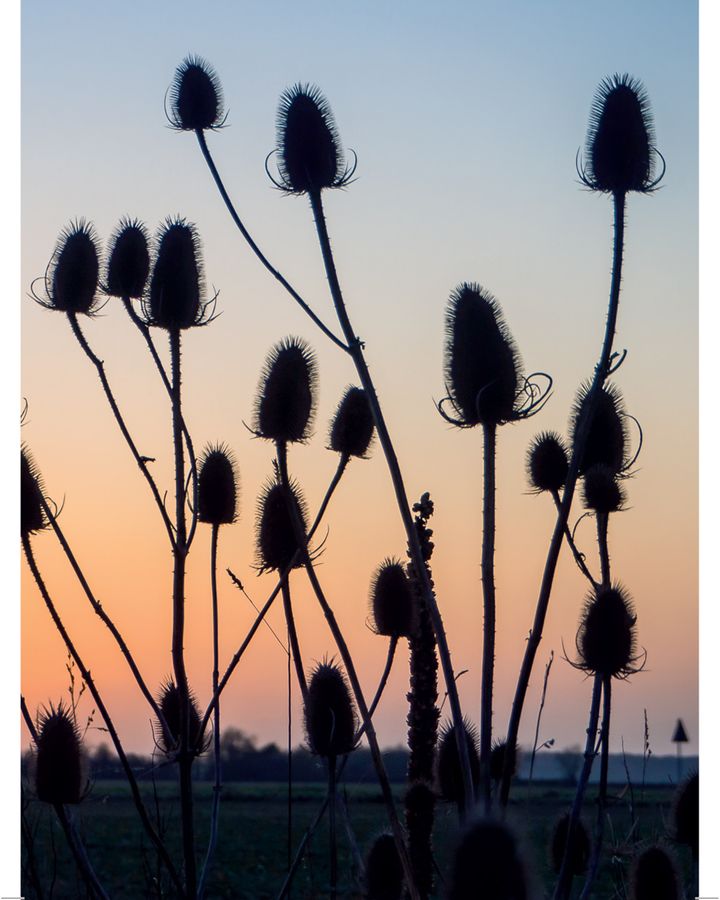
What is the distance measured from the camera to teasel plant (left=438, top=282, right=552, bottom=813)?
11.8 feet

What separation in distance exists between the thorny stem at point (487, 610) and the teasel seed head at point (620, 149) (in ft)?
3.88

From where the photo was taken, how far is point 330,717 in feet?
16.1

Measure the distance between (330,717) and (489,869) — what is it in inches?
89.2

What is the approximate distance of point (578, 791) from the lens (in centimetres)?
417

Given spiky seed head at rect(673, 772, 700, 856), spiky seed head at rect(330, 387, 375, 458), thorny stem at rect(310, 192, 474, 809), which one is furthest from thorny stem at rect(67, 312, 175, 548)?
spiky seed head at rect(673, 772, 700, 856)

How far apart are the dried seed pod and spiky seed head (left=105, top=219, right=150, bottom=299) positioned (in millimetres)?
1633

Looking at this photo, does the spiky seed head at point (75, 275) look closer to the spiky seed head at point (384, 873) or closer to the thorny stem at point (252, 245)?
the thorny stem at point (252, 245)

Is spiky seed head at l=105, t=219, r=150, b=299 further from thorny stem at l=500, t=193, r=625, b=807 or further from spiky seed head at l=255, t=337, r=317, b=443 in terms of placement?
thorny stem at l=500, t=193, r=625, b=807

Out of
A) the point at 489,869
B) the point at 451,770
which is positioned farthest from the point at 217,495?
the point at 489,869

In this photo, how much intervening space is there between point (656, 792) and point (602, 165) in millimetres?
3283

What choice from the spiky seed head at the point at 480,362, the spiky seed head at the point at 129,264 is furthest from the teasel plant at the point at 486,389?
the spiky seed head at the point at 129,264

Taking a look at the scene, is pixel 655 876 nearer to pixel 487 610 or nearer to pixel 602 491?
pixel 602 491
